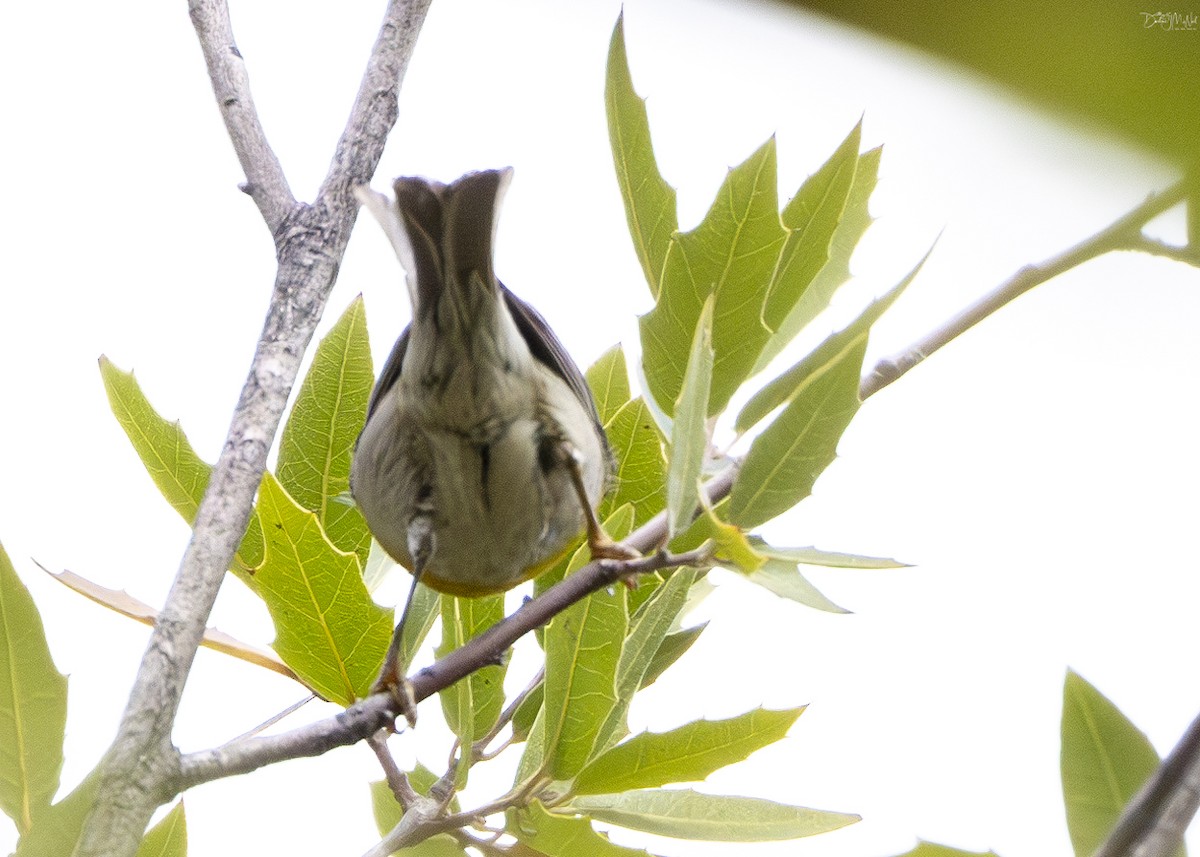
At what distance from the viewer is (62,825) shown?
91 centimetres

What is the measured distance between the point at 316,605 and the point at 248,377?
1.28ft

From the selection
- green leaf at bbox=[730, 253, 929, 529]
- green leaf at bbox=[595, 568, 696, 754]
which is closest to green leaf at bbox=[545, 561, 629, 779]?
green leaf at bbox=[595, 568, 696, 754]

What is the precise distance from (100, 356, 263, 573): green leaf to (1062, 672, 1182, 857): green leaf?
1343 millimetres

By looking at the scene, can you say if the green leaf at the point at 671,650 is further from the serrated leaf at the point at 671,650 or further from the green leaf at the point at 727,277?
the green leaf at the point at 727,277

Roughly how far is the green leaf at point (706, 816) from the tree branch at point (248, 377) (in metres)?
0.73

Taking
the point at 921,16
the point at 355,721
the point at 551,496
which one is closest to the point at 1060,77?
the point at 921,16

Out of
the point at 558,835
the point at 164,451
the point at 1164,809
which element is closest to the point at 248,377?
the point at 164,451

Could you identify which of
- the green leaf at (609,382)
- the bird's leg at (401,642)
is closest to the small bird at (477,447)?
the bird's leg at (401,642)

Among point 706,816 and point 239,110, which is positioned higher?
point 239,110

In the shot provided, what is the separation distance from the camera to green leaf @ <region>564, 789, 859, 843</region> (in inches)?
66.9

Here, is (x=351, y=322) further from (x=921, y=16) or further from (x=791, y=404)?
(x=921, y=16)

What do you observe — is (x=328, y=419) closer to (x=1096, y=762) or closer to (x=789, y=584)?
(x=789, y=584)

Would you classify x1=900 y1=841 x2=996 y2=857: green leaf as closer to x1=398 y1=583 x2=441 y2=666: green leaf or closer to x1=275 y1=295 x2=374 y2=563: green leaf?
x1=398 y1=583 x2=441 y2=666: green leaf

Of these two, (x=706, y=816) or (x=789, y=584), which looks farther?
(x=706, y=816)
